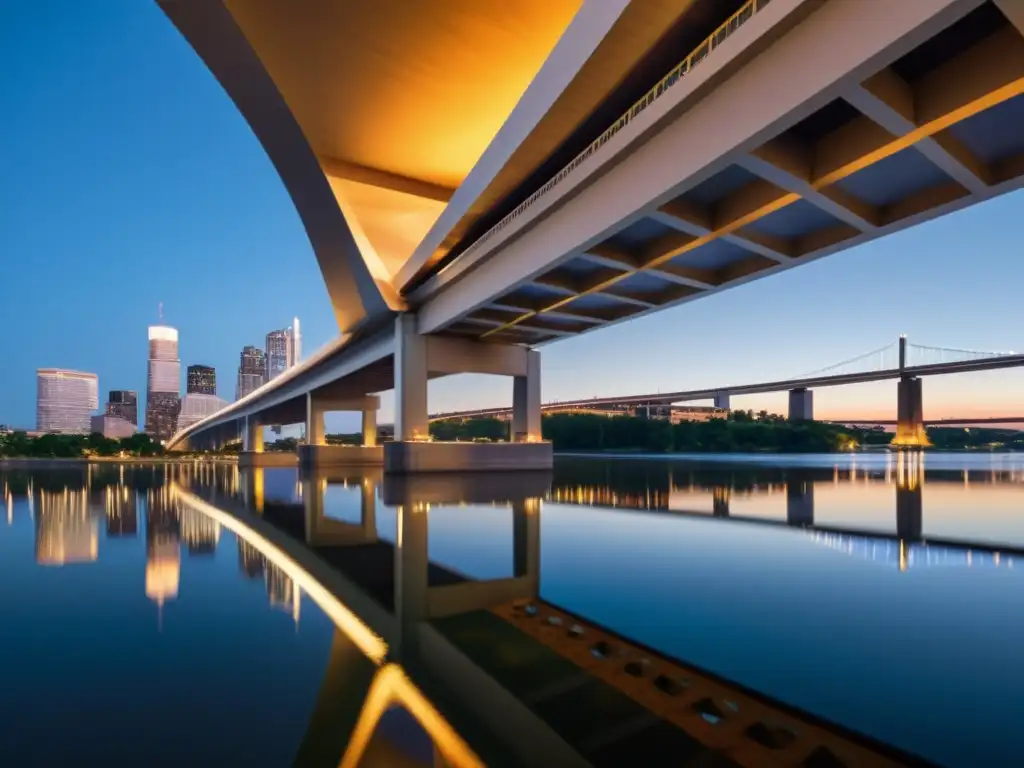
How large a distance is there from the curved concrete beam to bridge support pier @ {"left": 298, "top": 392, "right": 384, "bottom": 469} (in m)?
9.13

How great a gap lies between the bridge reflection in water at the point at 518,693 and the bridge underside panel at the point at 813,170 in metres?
6.09

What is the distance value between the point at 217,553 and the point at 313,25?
18.1m

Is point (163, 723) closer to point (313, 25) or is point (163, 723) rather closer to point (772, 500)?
point (772, 500)

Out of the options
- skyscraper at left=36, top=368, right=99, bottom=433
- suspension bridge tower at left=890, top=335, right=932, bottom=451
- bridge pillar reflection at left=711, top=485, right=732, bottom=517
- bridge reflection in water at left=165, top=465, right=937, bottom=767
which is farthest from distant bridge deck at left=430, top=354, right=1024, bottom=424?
skyscraper at left=36, top=368, right=99, bottom=433

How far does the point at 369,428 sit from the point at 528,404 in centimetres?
2071

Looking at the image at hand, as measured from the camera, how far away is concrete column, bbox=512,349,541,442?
24297 millimetres

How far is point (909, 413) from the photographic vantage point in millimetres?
49312

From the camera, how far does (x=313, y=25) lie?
18.5 metres

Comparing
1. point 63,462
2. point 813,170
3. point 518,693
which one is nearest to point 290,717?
point 518,693

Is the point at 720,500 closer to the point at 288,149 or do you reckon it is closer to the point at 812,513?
the point at 812,513

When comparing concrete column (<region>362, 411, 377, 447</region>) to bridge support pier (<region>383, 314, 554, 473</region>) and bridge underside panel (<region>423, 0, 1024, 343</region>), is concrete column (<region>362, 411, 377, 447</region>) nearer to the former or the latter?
bridge support pier (<region>383, 314, 554, 473</region>)

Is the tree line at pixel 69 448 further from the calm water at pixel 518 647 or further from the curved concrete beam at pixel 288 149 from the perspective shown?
the calm water at pixel 518 647

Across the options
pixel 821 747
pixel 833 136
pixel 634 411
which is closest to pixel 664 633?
pixel 821 747

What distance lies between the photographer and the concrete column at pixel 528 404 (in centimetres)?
2430
